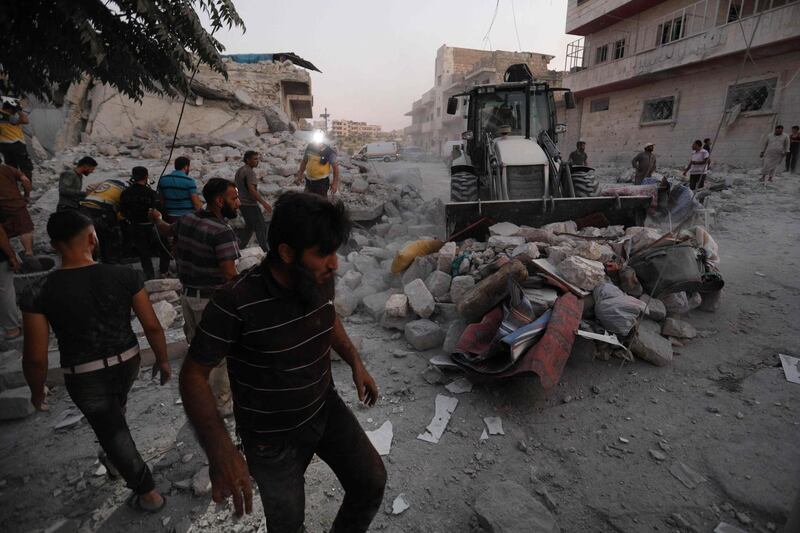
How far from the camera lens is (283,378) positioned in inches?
53.4

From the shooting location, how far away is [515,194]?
231 inches

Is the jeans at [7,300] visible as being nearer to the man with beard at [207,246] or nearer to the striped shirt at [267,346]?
the man with beard at [207,246]

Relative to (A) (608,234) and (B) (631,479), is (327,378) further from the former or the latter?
(A) (608,234)

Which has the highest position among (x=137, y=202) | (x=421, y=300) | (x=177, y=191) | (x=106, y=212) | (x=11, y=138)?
(x=11, y=138)

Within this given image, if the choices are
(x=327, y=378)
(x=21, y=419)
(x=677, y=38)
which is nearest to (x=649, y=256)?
(x=327, y=378)

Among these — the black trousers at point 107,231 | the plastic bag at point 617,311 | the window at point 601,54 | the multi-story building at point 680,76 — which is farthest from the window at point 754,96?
the black trousers at point 107,231

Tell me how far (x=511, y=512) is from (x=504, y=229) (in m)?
3.45

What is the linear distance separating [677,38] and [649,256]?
51.9 feet

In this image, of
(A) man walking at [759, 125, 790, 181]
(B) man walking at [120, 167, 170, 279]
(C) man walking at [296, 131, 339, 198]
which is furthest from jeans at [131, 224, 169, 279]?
(A) man walking at [759, 125, 790, 181]

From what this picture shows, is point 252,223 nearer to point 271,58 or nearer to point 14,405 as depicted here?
point 14,405

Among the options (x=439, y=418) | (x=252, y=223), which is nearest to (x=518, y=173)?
(x=252, y=223)

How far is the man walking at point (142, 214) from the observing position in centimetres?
441

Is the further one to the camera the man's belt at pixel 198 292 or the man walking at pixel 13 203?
the man walking at pixel 13 203

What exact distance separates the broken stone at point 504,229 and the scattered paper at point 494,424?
8.12 feet
